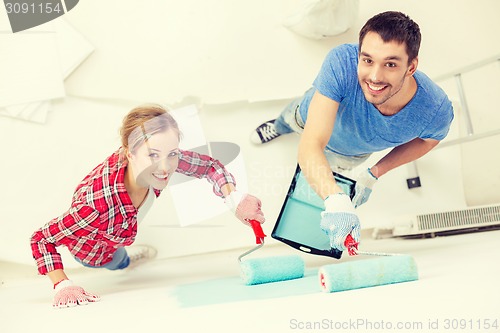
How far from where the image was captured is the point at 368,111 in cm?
117

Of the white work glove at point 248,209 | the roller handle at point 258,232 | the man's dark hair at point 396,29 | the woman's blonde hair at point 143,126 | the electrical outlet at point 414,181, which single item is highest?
the man's dark hair at point 396,29

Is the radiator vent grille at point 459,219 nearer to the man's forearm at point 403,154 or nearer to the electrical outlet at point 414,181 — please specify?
the electrical outlet at point 414,181

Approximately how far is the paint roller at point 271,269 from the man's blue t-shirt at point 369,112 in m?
0.32

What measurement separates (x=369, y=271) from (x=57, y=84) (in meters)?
1.19

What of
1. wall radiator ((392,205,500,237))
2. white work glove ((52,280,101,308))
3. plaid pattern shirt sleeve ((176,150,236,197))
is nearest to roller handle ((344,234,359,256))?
plaid pattern shirt sleeve ((176,150,236,197))

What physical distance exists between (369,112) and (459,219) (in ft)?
1.83

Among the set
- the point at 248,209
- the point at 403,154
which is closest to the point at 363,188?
the point at 403,154

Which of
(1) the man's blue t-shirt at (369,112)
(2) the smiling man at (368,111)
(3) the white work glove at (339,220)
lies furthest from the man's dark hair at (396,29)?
(3) the white work glove at (339,220)

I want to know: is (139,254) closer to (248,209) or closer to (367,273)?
(248,209)

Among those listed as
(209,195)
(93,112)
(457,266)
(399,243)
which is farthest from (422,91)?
(93,112)

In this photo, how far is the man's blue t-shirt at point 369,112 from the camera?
1110 mm

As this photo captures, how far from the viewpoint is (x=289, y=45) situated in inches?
68.6

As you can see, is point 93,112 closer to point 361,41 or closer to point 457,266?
point 361,41

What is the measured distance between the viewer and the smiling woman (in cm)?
111
